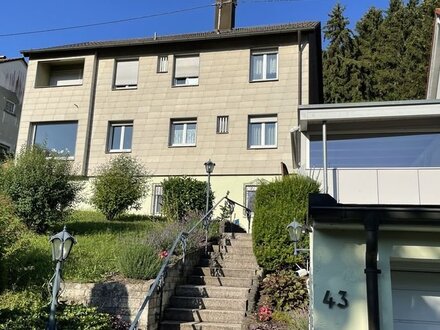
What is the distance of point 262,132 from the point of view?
19.0 m

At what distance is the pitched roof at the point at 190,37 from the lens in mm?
19547

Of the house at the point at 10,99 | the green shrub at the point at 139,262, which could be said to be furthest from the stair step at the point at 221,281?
the house at the point at 10,99

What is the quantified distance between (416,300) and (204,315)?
4145 millimetres

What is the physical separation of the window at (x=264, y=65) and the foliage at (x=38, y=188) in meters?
9.76

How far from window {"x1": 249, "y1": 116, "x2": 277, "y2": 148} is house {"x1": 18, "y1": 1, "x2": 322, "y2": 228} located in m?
0.04

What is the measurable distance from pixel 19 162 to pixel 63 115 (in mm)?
8756

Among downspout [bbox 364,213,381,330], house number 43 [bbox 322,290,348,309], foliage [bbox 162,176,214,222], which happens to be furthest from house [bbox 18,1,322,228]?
downspout [bbox 364,213,381,330]

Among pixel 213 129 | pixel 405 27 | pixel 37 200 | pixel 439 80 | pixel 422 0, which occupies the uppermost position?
pixel 422 0

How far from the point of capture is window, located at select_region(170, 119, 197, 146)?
19875 millimetres

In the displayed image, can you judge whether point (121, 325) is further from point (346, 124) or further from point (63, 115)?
point (63, 115)

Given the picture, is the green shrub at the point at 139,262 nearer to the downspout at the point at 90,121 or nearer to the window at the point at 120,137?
the window at the point at 120,137

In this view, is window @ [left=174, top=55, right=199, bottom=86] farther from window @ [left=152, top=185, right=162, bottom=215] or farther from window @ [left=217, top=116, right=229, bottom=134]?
window @ [left=152, top=185, right=162, bottom=215]

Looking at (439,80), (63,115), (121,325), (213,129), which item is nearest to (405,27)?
(439,80)

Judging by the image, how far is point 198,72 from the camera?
20562 mm
